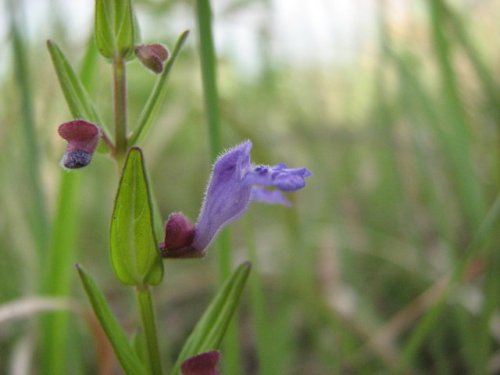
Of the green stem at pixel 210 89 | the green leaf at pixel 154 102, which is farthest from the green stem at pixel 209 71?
the green leaf at pixel 154 102

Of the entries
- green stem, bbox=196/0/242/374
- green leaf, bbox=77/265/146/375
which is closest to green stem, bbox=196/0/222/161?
green stem, bbox=196/0/242/374

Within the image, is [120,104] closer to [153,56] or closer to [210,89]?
[153,56]

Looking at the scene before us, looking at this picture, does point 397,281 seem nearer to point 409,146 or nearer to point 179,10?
point 409,146

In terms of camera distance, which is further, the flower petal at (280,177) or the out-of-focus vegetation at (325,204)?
the out-of-focus vegetation at (325,204)

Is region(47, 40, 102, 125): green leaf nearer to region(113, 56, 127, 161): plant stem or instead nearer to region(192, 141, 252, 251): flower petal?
region(113, 56, 127, 161): plant stem

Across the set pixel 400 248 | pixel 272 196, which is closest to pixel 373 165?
pixel 400 248

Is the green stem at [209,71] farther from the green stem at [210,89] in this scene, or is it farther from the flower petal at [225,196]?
the flower petal at [225,196]
